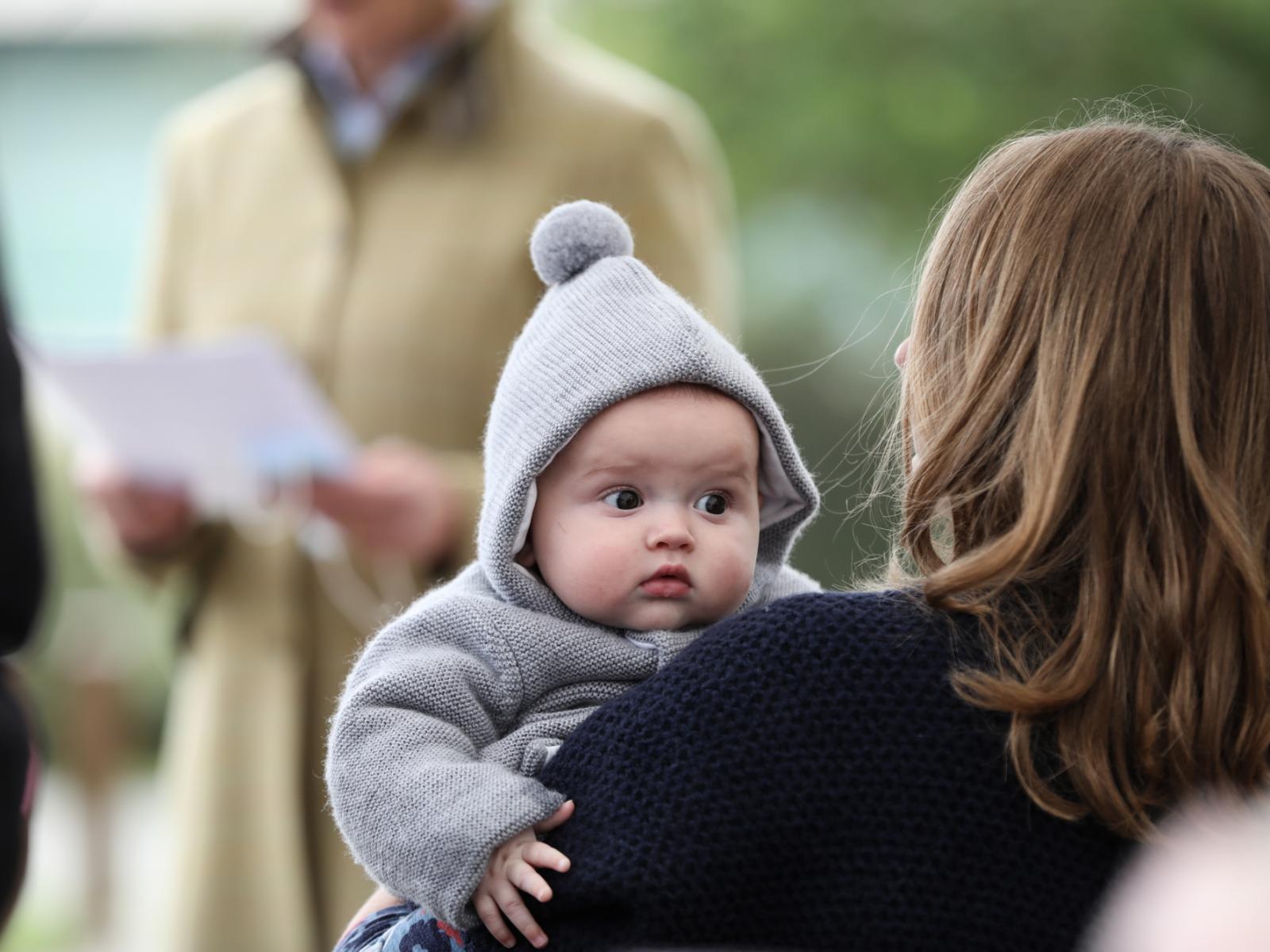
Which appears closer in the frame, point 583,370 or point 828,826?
point 828,826

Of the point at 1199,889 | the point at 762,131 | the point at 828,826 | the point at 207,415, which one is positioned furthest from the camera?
the point at 762,131

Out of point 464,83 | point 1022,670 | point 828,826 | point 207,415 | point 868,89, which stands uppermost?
point 464,83

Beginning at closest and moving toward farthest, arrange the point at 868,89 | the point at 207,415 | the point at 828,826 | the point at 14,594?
1. the point at 828,826
2. the point at 14,594
3. the point at 207,415
4. the point at 868,89

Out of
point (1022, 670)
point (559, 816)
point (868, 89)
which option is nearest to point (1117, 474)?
point (1022, 670)

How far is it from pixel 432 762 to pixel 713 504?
11.9 inches

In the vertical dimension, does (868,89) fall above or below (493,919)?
below

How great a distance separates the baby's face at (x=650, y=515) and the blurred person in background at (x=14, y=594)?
0.54 m

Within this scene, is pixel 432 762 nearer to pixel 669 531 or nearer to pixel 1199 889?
pixel 669 531

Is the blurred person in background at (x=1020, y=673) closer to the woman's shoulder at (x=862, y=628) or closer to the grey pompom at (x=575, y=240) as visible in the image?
the woman's shoulder at (x=862, y=628)

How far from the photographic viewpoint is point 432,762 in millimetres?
1144

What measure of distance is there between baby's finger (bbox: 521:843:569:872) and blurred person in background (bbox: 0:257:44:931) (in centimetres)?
62

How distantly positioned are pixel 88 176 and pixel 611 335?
750cm

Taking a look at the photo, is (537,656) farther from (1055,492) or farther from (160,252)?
(160,252)

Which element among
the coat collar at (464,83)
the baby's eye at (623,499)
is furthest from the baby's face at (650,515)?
the coat collar at (464,83)
